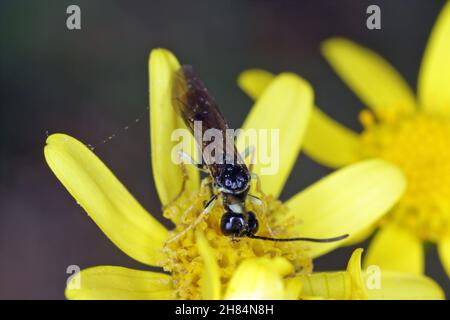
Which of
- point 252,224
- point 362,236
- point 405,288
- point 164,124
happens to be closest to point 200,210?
point 252,224

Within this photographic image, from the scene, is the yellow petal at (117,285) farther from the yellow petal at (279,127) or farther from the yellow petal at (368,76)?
the yellow petal at (368,76)

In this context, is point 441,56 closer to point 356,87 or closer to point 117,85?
point 356,87

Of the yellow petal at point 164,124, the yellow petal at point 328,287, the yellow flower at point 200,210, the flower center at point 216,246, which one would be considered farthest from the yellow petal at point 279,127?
the yellow petal at point 328,287

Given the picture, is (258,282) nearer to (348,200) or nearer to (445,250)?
(348,200)

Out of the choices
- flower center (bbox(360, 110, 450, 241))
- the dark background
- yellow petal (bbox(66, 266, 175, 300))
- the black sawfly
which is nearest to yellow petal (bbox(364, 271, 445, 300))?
the black sawfly

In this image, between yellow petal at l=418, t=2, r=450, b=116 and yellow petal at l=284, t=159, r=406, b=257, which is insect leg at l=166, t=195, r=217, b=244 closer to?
yellow petal at l=284, t=159, r=406, b=257

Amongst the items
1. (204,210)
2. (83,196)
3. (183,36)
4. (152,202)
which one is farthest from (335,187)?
(183,36)

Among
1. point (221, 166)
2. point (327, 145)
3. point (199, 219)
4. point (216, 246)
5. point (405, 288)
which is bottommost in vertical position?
point (405, 288)
